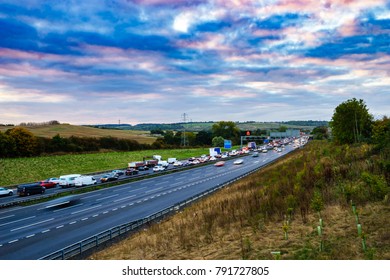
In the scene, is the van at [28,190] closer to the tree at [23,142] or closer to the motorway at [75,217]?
the motorway at [75,217]

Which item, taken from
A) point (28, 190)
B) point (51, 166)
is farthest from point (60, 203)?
point (51, 166)

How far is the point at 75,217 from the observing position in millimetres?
28016

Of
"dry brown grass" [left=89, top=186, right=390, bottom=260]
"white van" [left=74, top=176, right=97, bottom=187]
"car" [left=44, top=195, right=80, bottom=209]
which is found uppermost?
"dry brown grass" [left=89, top=186, right=390, bottom=260]

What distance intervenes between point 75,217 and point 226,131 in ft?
446

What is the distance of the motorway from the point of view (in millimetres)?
20031

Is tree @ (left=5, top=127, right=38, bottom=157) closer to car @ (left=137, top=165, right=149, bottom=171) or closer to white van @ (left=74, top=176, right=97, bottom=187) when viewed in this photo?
car @ (left=137, top=165, right=149, bottom=171)

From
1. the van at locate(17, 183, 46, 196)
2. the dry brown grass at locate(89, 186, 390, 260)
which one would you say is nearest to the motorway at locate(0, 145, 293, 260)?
the dry brown grass at locate(89, 186, 390, 260)

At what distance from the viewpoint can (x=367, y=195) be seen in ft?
56.9

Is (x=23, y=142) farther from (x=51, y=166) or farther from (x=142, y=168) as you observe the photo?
(x=142, y=168)

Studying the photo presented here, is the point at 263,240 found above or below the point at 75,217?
above

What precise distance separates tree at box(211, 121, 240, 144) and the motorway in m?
116

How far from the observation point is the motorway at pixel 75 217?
2003 cm

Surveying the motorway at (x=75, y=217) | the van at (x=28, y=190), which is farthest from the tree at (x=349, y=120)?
the van at (x=28, y=190)
